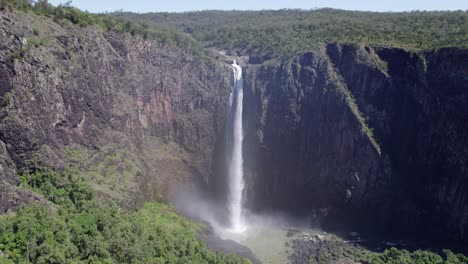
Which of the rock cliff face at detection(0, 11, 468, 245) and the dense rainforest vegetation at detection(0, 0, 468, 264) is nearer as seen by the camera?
the dense rainforest vegetation at detection(0, 0, 468, 264)

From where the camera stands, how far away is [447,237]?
36.3m

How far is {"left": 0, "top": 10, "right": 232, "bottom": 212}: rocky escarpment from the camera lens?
2884 cm

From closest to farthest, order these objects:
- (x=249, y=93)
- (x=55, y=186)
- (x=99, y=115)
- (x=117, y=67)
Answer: (x=55, y=186)
(x=99, y=115)
(x=117, y=67)
(x=249, y=93)

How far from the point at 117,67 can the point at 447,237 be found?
31083 millimetres

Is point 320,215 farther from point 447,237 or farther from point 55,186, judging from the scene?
point 55,186

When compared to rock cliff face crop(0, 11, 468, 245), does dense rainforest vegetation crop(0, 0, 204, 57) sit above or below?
above

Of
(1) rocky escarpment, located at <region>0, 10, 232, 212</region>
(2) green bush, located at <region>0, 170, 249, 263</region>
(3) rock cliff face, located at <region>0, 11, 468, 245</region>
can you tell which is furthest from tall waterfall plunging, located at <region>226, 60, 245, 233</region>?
(2) green bush, located at <region>0, 170, 249, 263</region>

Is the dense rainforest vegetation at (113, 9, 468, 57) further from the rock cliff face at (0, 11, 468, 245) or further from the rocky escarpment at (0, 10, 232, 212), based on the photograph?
the rocky escarpment at (0, 10, 232, 212)

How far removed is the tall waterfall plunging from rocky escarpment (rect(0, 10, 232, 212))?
1.23 m

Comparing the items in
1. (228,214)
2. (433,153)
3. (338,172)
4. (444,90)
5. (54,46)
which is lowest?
(228,214)

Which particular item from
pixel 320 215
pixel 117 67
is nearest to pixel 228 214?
pixel 320 215

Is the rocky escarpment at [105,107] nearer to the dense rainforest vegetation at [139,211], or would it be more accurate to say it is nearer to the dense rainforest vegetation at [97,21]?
the dense rainforest vegetation at [97,21]

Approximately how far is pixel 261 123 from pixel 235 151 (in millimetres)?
3910

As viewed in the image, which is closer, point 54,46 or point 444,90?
point 54,46
